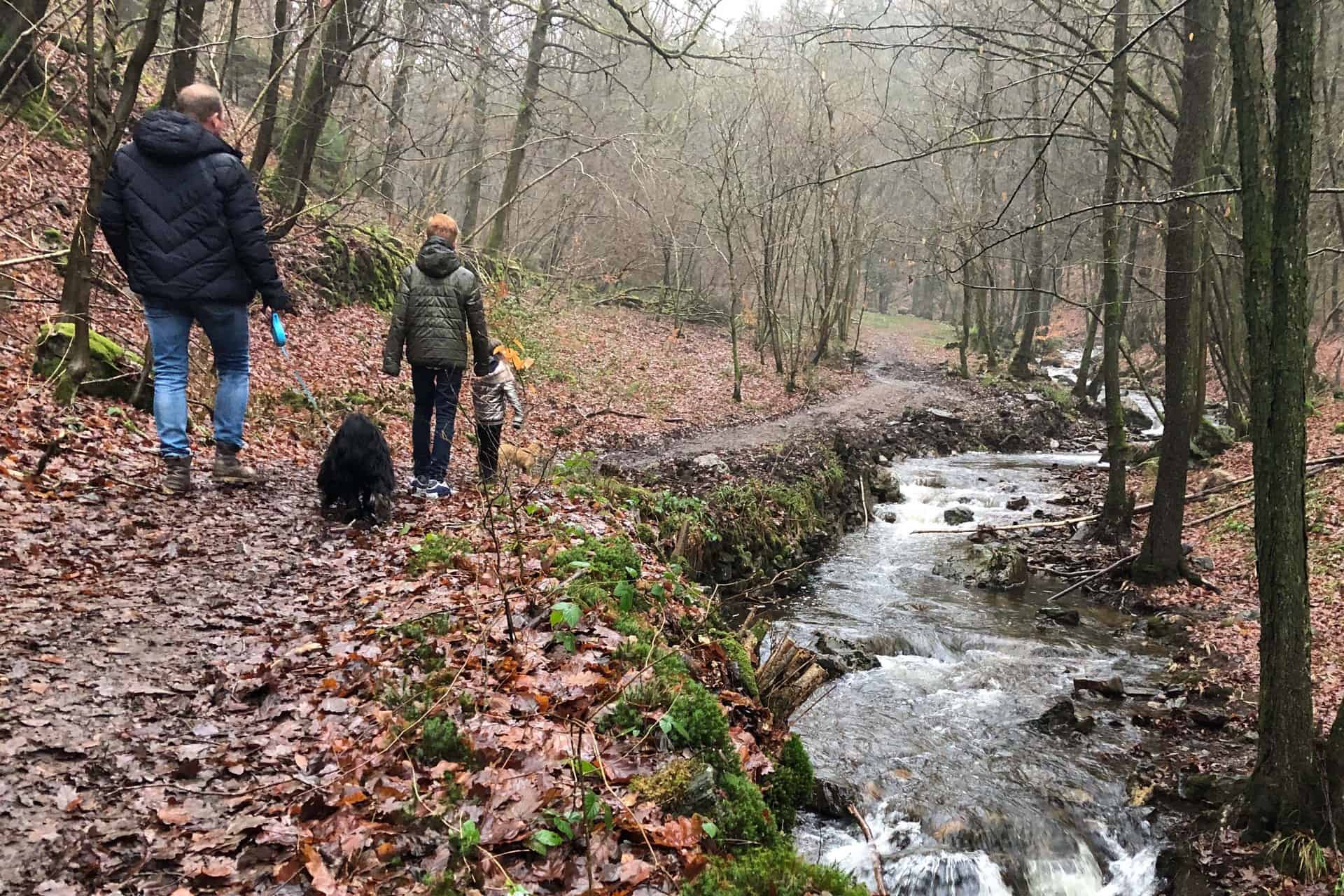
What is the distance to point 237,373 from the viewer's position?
234 inches

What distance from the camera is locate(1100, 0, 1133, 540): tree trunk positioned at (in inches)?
375

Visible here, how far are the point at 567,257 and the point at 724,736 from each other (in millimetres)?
21301

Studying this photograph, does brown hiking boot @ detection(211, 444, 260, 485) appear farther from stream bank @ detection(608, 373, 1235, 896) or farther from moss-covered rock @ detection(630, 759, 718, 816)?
moss-covered rock @ detection(630, 759, 718, 816)

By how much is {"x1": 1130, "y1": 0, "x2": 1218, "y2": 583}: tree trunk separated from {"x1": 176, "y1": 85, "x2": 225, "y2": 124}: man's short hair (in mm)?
8606

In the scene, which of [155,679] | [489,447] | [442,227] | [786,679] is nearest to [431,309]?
[442,227]

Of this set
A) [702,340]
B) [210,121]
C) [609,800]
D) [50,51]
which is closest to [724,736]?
[609,800]

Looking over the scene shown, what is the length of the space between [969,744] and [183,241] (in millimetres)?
6824

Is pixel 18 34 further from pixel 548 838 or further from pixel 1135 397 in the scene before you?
pixel 1135 397

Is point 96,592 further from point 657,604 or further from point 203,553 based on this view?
point 657,604

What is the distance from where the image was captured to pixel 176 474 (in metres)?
5.79

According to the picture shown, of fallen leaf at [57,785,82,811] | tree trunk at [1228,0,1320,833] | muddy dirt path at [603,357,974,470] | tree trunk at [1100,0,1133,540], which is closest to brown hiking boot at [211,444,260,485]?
fallen leaf at [57,785,82,811]

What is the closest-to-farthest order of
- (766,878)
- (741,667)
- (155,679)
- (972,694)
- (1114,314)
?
1. (766,878)
2. (155,679)
3. (741,667)
4. (972,694)
5. (1114,314)

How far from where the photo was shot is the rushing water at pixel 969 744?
4.92 meters

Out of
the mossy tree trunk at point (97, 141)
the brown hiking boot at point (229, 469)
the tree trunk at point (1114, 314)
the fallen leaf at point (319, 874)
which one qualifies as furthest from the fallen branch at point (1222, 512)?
the mossy tree trunk at point (97, 141)
